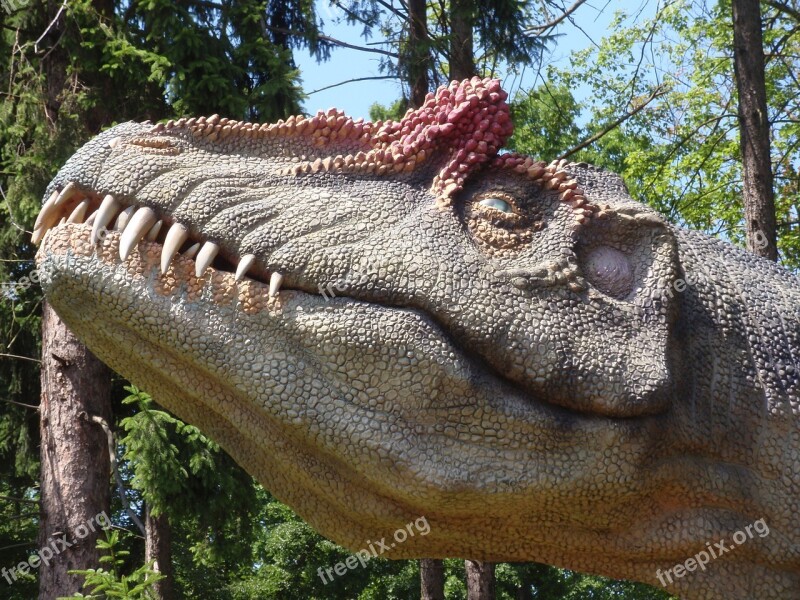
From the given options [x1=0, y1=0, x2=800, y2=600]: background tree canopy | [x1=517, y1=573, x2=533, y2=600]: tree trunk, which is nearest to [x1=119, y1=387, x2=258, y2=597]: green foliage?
[x1=0, y1=0, x2=800, y2=600]: background tree canopy

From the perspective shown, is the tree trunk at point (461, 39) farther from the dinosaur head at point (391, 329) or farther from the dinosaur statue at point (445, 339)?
the dinosaur head at point (391, 329)

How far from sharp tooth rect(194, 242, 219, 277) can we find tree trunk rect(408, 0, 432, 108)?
29.0ft

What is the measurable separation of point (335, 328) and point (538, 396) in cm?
76

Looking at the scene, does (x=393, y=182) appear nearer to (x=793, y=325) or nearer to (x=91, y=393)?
(x=793, y=325)

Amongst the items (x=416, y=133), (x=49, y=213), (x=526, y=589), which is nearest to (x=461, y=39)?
(x=416, y=133)

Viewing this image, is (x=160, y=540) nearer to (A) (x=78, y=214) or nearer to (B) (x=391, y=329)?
(A) (x=78, y=214)

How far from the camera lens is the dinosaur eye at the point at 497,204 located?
395 cm

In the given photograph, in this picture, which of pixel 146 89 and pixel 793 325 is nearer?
pixel 793 325

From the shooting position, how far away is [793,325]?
4145mm

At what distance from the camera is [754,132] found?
31.9 ft

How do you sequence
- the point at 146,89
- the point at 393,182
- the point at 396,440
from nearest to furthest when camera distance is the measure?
the point at 396,440 < the point at 393,182 < the point at 146,89

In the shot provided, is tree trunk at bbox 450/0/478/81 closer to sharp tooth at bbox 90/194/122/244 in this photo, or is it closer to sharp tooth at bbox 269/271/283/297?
sharp tooth at bbox 90/194/122/244

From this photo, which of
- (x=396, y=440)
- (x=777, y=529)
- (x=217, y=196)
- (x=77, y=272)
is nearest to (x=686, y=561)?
(x=777, y=529)

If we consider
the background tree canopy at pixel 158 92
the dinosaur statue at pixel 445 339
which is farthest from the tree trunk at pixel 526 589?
the dinosaur statue at pixel 445 339
